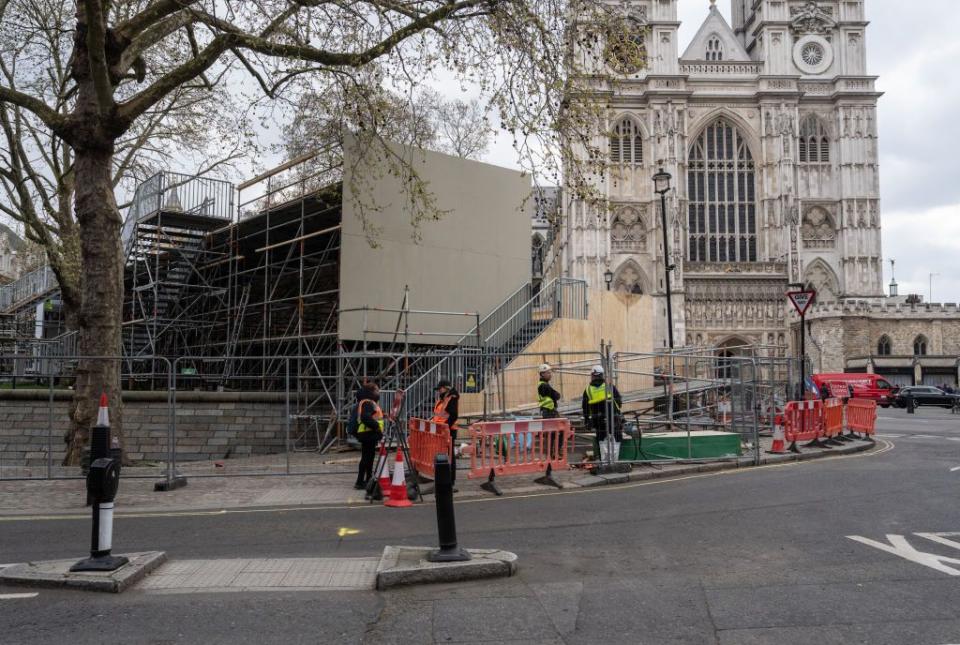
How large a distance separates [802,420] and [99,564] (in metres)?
14.0

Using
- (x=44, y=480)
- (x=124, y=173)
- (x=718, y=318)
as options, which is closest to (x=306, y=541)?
(x=44, y=480)

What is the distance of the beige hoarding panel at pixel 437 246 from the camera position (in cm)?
1817

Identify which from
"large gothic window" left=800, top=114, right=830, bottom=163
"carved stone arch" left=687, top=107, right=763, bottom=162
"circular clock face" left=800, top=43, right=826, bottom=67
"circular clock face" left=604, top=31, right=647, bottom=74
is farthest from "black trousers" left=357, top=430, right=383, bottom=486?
"circular clock face" left=800, top=43, right=826, bottom=67

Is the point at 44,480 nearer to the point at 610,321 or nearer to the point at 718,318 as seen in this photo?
the point at 610,321

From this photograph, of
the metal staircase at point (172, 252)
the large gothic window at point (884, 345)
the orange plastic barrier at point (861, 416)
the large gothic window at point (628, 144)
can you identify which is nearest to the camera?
the orange plastic barrier at point (861, 416)

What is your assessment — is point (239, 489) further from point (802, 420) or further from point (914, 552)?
point (802, 420)

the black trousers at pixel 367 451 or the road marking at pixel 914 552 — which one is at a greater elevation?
the black trousers at pixel 367 451

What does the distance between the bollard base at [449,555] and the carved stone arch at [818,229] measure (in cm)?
5977

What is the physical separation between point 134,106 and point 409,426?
7654 millimetres

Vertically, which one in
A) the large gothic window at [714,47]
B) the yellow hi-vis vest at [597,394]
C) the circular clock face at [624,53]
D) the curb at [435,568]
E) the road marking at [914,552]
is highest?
the large gothic window at [714,47]

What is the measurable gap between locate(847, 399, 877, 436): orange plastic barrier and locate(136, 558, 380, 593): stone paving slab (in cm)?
1552

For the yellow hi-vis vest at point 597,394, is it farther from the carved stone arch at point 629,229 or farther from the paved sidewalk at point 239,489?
the carved stone arch at point 629,229

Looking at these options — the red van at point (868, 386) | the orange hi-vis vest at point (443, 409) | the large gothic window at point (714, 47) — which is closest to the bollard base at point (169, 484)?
the orange hi-vis vest at point (443, 409)

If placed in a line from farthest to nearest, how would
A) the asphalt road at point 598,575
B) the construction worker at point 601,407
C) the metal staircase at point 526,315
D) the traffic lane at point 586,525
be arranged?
the metal staircase at point 526,315 → the construction worker at point 601,407 → the traffic lane at point 586,525 → the asphalt road at point 598,575
